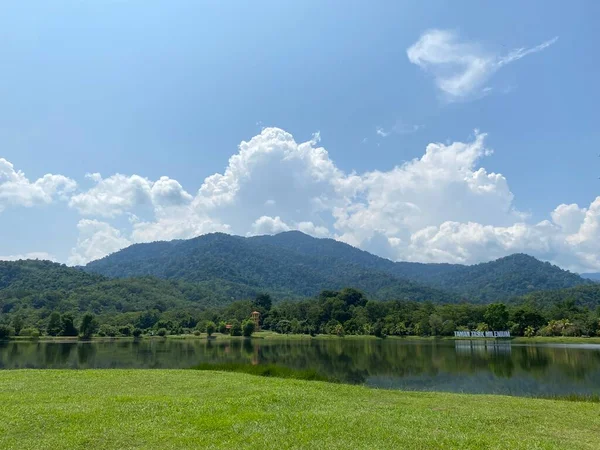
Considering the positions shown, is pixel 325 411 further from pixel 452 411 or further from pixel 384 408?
pixel 452 411

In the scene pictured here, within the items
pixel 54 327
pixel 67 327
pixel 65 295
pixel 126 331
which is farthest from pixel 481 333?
pixel 65 295

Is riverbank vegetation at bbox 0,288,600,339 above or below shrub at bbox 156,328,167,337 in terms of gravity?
above

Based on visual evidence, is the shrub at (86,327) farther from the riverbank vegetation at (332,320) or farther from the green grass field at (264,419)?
the green grass field at (264,419)

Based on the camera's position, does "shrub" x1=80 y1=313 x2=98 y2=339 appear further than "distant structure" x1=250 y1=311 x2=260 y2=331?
No

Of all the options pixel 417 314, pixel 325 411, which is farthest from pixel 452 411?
pixel 417 314

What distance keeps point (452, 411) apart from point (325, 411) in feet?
16.7

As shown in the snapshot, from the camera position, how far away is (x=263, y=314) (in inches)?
5906

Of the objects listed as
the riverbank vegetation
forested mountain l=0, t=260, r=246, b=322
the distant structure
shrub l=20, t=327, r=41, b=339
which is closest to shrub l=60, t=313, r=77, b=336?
the riverbank vegetation

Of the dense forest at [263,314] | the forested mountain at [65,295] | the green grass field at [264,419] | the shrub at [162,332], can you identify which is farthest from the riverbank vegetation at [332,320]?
the green grass field at [264,419]

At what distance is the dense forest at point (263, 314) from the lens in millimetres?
104000

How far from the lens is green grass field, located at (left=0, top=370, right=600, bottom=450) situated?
11.0 m

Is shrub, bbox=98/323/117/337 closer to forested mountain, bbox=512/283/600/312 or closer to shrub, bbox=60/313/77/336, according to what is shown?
shrub, bbox=60/313/77/336

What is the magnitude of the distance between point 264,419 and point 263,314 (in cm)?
14016

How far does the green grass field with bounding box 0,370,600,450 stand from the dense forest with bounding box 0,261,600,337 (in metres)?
96.4
